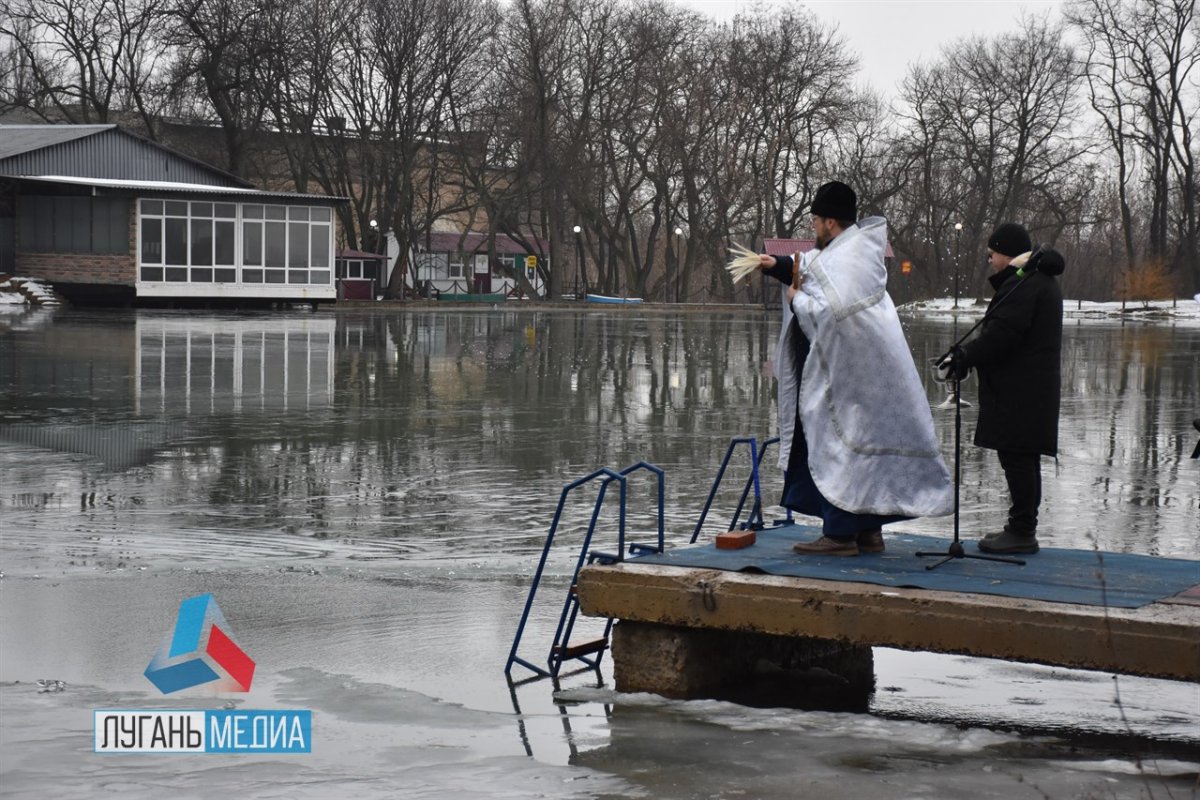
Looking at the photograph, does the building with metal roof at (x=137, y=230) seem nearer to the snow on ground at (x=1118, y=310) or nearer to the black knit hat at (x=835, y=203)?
the snow on ground at (x=1118, y=310)

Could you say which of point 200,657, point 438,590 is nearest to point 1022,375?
point 438,590

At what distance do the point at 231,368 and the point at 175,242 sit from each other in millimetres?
31055

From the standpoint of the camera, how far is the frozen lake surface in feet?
16.7

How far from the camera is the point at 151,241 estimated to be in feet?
168

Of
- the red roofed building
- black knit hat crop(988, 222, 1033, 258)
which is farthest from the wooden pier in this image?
the red roofed building

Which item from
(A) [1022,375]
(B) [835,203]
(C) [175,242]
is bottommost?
(A) [1022,375]

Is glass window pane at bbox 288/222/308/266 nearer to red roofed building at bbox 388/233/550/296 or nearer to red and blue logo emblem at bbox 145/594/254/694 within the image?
red roofed building at bbox 388/233/550/296

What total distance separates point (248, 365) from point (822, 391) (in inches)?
688

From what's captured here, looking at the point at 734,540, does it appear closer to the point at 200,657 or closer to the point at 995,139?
the point at 200,657

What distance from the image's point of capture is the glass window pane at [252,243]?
174 feet

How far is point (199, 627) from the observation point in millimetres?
7039

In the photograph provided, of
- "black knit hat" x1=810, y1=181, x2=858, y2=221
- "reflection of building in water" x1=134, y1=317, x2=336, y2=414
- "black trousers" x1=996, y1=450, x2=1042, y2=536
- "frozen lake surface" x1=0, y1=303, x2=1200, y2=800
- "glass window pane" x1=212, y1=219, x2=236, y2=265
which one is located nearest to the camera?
"frozen lake surface" x1=0, y1=303, x2=1200, y2=800

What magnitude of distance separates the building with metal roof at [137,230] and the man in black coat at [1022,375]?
154 feet

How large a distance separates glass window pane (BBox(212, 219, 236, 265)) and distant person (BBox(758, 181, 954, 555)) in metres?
47.9
